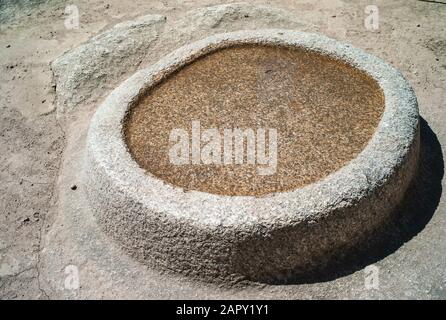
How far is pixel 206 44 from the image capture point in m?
3.92

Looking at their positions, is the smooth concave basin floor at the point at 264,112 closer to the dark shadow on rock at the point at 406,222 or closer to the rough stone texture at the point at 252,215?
the rough stone texture at the point at 252,215

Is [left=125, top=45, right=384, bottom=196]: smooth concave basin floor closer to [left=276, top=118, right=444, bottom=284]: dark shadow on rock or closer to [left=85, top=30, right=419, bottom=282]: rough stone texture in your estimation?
[left=85, top=30, right=419, bottom=282]: rough stone texture

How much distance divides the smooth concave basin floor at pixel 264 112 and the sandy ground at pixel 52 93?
2.08 ft

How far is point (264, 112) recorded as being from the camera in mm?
3258

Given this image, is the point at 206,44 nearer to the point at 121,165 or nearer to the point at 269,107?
the point at 269,107

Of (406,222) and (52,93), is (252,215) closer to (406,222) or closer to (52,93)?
(406,222)

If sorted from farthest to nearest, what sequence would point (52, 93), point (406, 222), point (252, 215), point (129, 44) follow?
point (129, 44), point (52, 93), point (406, 222), point (252, 215)

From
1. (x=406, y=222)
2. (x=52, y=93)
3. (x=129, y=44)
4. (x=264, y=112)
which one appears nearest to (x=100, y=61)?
(x=129, y=44)

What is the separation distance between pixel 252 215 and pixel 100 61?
248 cm

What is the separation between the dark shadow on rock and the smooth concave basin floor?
46cm

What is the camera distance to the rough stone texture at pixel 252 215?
7.89ft

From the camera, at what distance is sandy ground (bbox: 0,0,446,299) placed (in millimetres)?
2732

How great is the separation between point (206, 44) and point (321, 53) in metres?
0.98

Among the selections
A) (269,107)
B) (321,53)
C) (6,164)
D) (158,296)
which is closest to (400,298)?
(158,296)
